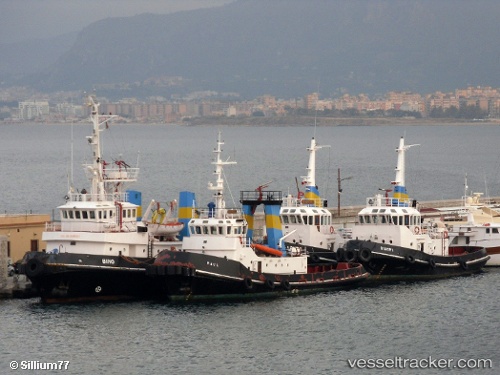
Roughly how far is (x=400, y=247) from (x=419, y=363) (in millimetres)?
15367

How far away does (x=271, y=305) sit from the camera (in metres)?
47.5

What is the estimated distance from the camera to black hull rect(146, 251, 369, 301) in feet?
152

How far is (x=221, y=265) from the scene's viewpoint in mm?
47062

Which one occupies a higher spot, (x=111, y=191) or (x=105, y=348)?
(x=111, y=191)

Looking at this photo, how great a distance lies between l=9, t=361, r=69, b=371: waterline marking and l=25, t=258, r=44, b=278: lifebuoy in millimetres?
7761

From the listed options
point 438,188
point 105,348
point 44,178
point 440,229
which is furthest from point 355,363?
point 44,178

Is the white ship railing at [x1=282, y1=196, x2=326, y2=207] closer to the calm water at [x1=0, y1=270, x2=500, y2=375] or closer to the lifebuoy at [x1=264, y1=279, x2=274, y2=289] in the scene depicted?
the calm water at [x1=0, y1=270, x2=500, y2=375]

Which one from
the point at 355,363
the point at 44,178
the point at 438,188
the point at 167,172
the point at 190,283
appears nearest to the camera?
the point at 355,363

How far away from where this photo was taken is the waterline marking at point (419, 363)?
38.7 metres

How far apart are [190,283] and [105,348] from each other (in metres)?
6.87

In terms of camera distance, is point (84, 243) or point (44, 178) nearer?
point (84, 243)

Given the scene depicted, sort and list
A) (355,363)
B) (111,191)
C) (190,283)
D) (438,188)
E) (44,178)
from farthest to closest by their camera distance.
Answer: (44,178), (438,188), (111,191), (190,283), (355,363)

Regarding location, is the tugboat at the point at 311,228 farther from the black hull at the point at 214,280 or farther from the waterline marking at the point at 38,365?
the waterline marking at the point at 38,365

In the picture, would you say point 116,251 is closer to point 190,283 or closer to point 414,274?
point 190,283
